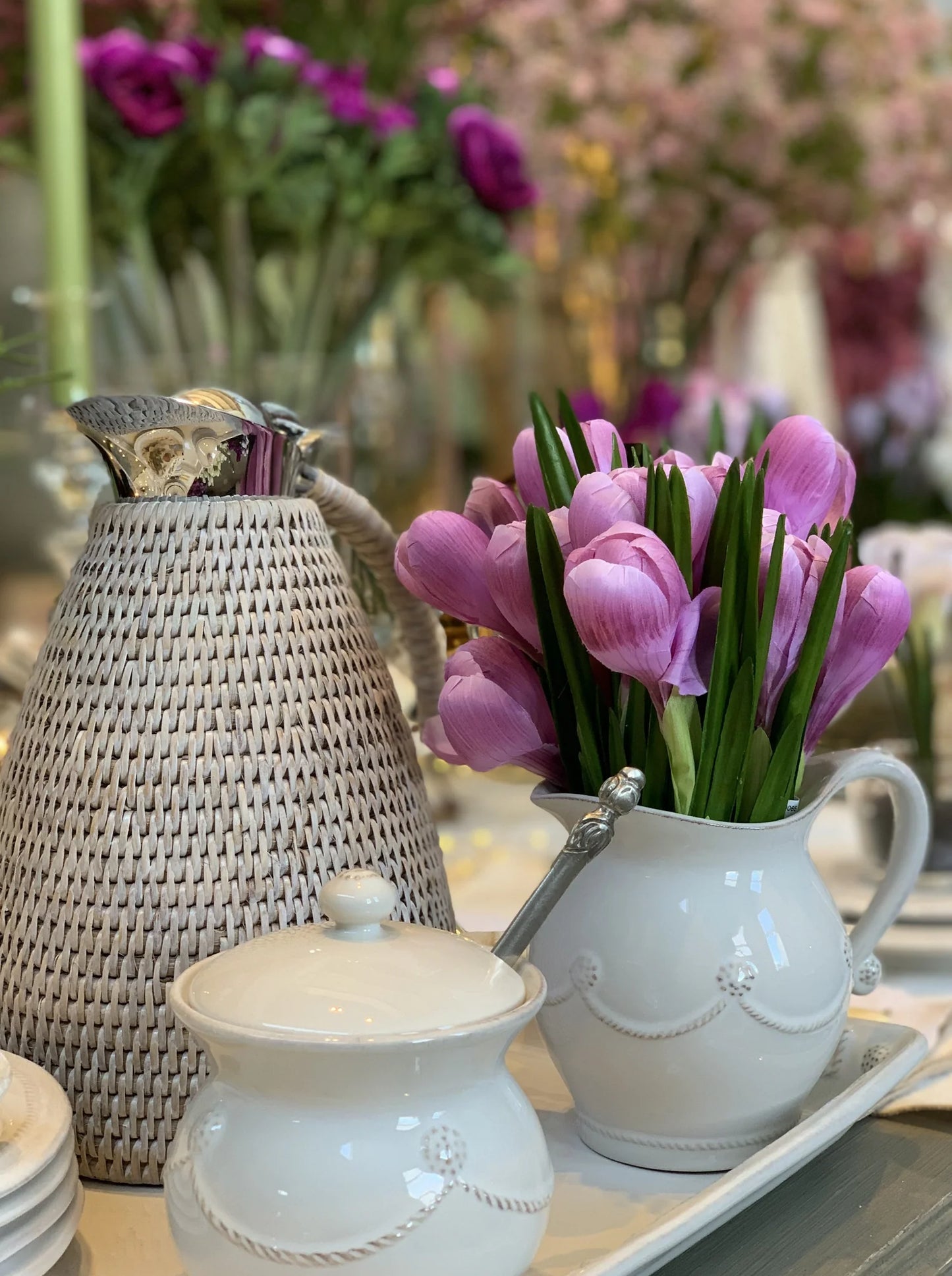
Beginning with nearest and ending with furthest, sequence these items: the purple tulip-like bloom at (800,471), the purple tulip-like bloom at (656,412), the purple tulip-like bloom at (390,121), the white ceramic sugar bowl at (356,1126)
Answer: the white ceramic sugar bowl at (356,1126)
the purple tulip-like bloom at (800,471)
the purple tulip-like bloom at (390,121)
the purple tulip-like bloom at (656,412)

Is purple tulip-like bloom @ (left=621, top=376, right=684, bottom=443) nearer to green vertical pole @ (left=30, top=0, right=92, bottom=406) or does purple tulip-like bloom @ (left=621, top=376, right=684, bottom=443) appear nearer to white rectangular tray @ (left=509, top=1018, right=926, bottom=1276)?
green vertical pole @ (left=30, top=0, right=92, bottom=406)

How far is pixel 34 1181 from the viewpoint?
269 millimetres

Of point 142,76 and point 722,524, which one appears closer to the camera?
point 722,524

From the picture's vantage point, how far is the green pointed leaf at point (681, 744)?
1.06 feet

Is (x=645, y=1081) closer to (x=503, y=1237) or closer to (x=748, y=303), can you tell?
(x=503, y=1237)

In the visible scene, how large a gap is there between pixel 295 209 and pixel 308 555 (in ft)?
1.94

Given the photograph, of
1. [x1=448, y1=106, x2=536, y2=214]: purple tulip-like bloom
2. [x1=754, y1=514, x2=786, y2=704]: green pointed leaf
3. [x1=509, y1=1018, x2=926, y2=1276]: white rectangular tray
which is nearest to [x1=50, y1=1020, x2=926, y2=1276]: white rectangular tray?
[x1=509, y1=1018, x2=926, y2=1276]: white rectangular tray

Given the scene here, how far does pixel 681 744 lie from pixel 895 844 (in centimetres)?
10

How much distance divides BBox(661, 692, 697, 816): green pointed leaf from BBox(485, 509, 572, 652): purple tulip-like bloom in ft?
0.14

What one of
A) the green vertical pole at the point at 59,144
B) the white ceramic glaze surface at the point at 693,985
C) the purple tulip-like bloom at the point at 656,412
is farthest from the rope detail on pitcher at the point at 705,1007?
the purple tulip-like bloom at the point at 656,412

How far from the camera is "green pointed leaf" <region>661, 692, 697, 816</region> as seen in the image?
0.32m

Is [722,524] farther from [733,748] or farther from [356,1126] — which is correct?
[356,1126]

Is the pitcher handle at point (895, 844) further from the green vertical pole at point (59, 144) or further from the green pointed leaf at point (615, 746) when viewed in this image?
the green vertical pole at point (59, 144)

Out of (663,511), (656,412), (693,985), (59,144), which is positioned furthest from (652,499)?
(656,412)
